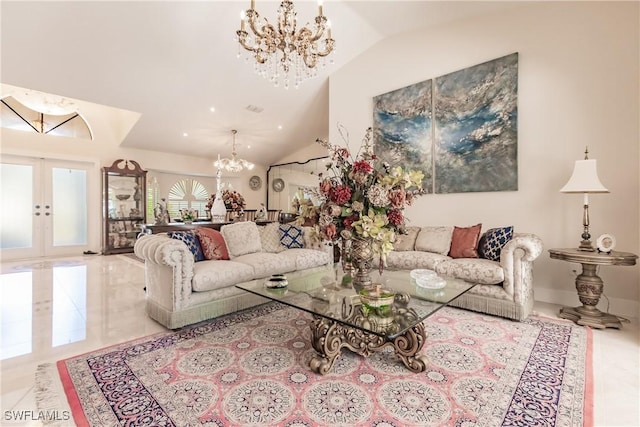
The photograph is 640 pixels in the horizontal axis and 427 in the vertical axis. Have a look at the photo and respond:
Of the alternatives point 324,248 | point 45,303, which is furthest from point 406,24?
point 45,303

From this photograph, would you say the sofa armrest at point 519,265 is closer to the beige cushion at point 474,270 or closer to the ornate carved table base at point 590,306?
the beige cushion at point 474,270

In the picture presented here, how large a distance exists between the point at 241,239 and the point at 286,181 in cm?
558

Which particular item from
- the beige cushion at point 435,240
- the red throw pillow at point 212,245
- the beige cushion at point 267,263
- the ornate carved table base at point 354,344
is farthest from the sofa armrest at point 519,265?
the red throw pillow at point 212,245

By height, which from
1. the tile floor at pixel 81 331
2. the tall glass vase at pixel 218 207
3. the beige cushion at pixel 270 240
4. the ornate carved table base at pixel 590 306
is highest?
the tall glass vase at pixel 218 207

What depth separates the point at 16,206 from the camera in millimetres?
5762

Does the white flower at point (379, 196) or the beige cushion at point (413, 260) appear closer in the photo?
the white flower at point (379, 196)

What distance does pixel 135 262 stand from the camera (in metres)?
5.64

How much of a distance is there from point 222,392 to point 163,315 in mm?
1242

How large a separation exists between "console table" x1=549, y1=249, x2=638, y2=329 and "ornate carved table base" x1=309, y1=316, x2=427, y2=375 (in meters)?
1.83

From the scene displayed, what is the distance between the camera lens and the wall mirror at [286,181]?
27.5 feet

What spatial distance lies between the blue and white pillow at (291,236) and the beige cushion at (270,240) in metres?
0.06

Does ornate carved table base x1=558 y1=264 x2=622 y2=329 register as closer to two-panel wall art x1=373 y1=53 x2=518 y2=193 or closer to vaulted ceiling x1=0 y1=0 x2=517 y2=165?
two-panel wall art x1=373 y1=53 x2=518 y2=193

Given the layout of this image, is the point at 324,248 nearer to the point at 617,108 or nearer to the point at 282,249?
the point at 282,249

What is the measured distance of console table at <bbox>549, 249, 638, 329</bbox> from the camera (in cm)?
252
